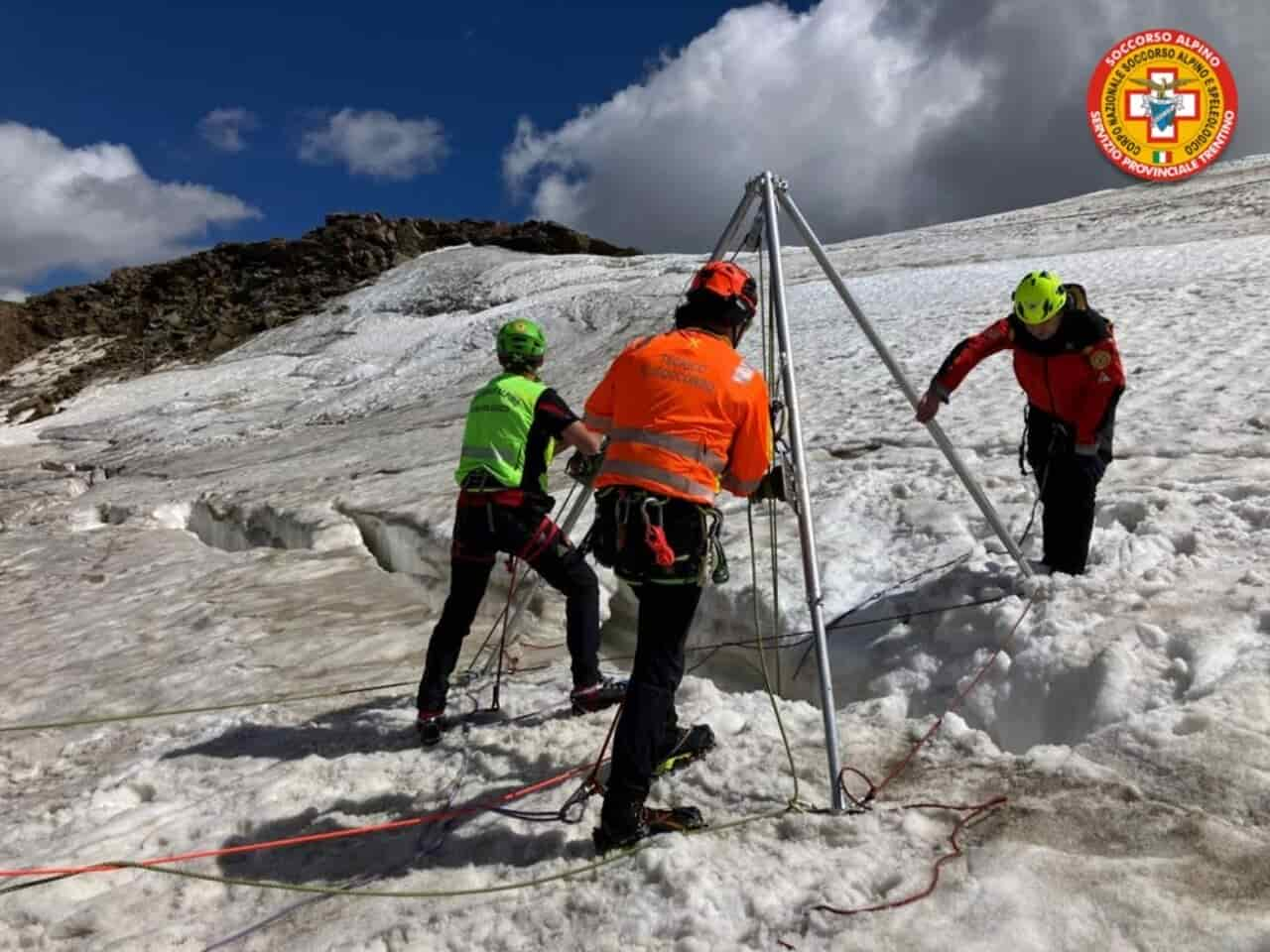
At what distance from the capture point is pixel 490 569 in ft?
12.9

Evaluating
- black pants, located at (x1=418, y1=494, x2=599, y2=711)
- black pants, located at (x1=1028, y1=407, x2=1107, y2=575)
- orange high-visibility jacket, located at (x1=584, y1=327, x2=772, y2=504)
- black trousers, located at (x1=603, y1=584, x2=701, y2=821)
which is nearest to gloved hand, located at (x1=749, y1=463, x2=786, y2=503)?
orange high-visibility jacket, located at (x1=584, y1=327, x2=772, y2=504)

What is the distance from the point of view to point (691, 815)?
2.86m

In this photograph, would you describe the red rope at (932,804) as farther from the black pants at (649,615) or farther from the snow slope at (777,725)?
the black pants at (649,615)

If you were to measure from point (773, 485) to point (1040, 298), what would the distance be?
1.83 meters

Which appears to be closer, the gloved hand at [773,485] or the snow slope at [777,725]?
the snow slope at [777,725]

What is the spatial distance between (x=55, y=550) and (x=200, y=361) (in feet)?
78.8

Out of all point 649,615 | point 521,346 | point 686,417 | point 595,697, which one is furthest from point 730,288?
point 595,697

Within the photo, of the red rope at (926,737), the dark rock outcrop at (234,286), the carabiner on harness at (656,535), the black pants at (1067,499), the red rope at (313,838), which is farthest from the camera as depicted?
the dark rock outcrop at (234,286)

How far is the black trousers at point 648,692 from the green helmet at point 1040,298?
2366mm

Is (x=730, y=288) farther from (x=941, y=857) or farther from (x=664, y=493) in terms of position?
(x=941, y=857)

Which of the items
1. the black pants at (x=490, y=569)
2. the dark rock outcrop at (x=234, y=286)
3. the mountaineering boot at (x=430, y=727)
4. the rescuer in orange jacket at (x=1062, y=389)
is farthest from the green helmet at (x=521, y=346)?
the dark rock outcrop at (x=234, y=286)

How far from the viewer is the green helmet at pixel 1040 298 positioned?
390 cm

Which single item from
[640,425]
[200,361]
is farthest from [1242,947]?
[200,361]

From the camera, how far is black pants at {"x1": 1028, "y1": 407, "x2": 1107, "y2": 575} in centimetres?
411
